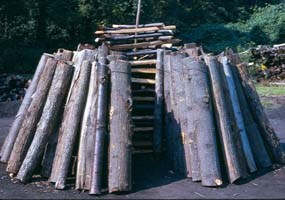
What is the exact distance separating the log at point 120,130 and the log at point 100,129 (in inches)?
3.6

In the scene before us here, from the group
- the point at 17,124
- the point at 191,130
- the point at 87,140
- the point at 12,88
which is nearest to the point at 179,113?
the point at 191,130

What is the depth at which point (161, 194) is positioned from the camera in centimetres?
670

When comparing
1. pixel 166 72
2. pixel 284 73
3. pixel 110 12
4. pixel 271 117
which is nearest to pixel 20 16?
pixel 110 12

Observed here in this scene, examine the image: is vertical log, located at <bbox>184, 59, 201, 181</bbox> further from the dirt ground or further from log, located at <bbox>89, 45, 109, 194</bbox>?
log, located at <bbox>89, 45, 109, 194</bbox>

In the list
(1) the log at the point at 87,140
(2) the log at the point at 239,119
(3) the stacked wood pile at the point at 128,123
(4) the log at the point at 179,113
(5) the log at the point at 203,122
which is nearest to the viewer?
(1) the log at the point at 87,140

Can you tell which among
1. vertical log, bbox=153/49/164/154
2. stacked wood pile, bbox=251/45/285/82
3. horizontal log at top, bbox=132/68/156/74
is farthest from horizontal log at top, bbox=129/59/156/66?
stacked wood pile, bbox=251/45/285/82

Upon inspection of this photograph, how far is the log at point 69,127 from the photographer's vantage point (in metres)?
6.85

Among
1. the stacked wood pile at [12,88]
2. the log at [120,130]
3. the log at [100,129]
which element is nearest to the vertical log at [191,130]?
the log at [120,130]

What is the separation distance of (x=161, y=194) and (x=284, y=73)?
14.7 metres

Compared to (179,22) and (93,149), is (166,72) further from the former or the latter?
(179,22)

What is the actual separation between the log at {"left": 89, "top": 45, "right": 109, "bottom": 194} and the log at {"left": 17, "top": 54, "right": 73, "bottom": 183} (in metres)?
0.57

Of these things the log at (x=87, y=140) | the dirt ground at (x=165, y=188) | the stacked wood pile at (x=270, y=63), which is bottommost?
the dirt ground at (x=165, y=188)

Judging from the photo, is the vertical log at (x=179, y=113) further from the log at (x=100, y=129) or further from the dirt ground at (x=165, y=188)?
the log at (x=100, y=129)

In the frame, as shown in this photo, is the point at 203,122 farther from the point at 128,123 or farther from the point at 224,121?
the point at 128,123
